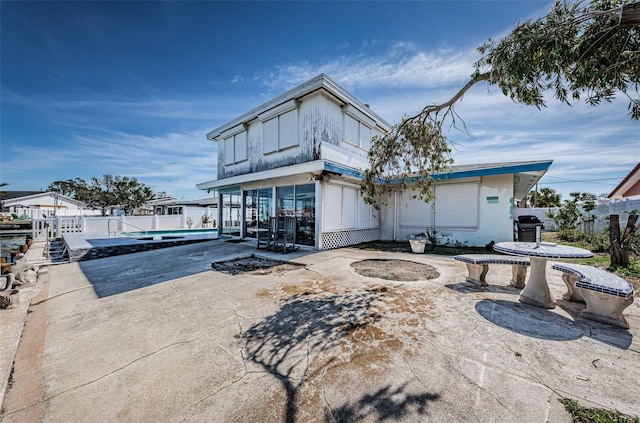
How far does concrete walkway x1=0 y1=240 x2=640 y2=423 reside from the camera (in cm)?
170

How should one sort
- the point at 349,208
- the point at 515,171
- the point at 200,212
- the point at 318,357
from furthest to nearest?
1. the point at 200,212
2. the point at 349,208
3. the point at 515,171
4. the point at 318,357

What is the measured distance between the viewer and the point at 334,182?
8.90 meters

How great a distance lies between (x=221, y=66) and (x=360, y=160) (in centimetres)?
670

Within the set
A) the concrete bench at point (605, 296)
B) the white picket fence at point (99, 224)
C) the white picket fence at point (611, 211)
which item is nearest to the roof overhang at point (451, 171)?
the white picket fence at point (611, 211)

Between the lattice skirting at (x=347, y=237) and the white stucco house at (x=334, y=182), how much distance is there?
4 centimetres

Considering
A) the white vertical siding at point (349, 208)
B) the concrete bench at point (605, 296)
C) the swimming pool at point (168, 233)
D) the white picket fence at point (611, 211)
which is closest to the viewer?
the concrete bench at point (605, 296)

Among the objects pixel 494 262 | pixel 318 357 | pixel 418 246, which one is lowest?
pixel 318 357

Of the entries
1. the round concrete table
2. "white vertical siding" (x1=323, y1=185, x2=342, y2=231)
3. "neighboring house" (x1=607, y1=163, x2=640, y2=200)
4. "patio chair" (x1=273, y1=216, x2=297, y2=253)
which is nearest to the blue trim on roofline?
"white vertical siding" (x1=323, y1=185, x2=342, y2=231)

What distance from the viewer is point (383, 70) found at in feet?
22.4

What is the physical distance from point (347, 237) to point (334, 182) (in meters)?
2.42

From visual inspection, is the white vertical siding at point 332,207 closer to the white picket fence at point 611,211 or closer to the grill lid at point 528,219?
the grill lid at point 528,219

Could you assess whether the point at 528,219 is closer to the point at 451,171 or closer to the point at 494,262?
the point at 451,171

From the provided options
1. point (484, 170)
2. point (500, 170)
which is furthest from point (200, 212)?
point (500, 170)

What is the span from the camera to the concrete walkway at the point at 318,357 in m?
1.70
